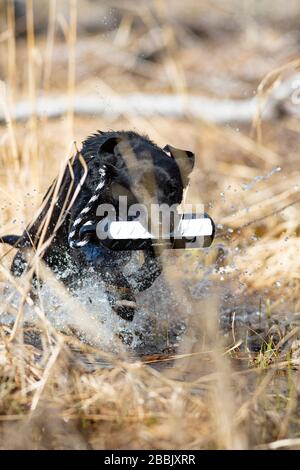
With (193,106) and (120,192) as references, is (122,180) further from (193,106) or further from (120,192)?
(193,106)

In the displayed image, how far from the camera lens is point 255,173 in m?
7.71

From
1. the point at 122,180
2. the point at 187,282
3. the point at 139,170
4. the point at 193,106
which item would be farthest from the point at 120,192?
the point at 193,106

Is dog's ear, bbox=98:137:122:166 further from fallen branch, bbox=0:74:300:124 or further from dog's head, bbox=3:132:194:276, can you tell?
fallen branch, bbox=0:74:300:124

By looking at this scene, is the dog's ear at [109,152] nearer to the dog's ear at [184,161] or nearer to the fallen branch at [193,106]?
the dog's ear at [184,161]

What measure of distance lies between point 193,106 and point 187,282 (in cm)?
325

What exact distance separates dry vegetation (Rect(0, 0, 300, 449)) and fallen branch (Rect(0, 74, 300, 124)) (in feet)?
0.60

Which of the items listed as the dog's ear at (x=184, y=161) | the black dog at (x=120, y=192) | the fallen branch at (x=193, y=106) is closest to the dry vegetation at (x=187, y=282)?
the fallen branch at (x=193, y=106)

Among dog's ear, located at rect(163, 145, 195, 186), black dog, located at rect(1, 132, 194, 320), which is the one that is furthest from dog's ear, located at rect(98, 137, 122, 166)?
dog's ear, located at rect(163, 145, 195, 186)

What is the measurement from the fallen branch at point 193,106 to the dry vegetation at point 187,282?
0.60ft

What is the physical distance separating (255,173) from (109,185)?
335cm

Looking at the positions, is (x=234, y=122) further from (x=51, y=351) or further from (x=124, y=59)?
(x=51, y=351)

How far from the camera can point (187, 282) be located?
18.0 feet

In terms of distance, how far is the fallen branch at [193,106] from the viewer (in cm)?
802

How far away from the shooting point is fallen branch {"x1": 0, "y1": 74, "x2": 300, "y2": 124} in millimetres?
8016
